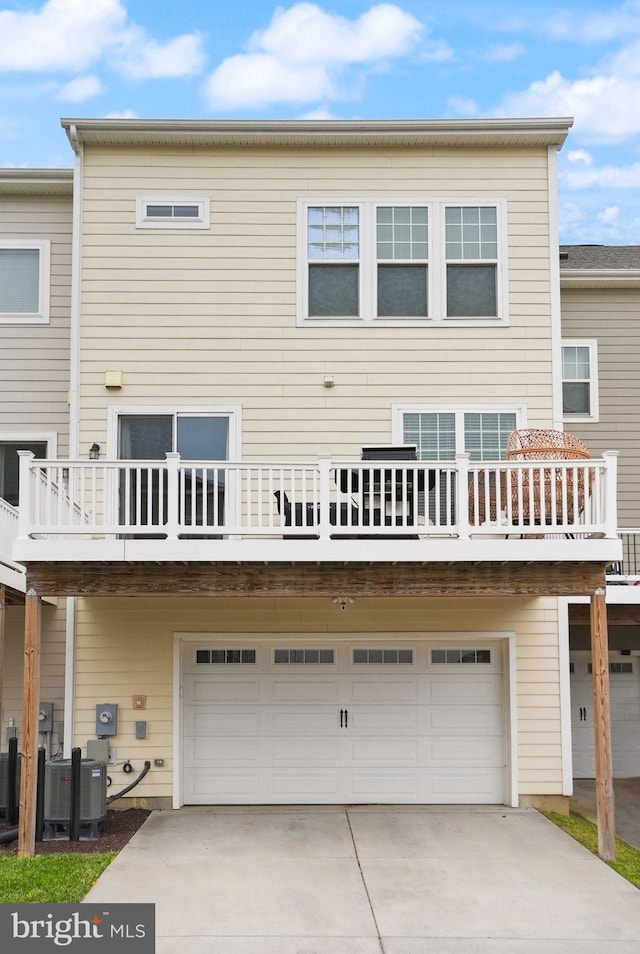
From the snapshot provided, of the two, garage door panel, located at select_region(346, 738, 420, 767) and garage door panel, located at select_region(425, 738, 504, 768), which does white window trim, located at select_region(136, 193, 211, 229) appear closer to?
garage door panel, located at select_region(346, 738, 420, 767)

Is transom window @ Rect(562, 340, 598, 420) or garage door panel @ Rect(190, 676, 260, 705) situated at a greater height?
transom window @ Rect(562, 340, 598, 420)

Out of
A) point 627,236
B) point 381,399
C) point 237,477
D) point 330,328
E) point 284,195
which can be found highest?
point 627,236

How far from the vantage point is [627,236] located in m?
156

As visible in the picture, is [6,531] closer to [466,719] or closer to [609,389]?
[466,719]

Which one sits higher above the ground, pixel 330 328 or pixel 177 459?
pixel 330 328

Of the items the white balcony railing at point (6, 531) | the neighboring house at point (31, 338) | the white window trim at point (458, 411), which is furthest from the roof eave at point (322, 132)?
the white balcony railing at point (6, 531)

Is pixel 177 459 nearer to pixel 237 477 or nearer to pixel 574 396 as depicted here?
pixel 237 477

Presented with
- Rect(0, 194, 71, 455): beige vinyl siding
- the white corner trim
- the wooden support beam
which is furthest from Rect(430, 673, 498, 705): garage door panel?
Rect(0, 194, 71, 455): beige vinyl siding

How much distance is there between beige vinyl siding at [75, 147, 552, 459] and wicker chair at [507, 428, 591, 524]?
1.55 metres

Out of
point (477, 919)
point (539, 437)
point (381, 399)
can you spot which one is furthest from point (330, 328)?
point (477, 919)

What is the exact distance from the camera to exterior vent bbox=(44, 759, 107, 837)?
976cm

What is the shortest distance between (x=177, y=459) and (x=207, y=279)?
360 cm

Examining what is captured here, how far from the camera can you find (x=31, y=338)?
12.5m

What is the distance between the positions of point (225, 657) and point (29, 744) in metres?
3.23
